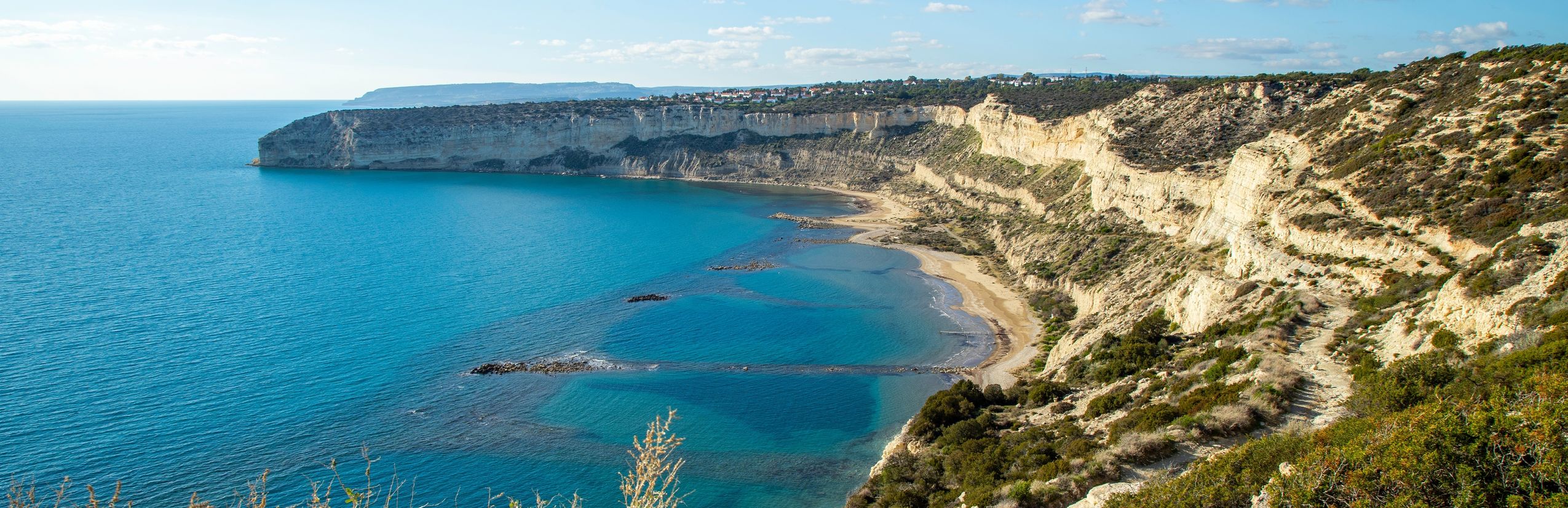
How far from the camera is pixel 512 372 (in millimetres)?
35469

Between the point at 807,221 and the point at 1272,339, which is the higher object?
the point at 1272,339

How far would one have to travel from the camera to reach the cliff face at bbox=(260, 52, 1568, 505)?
19391 mm

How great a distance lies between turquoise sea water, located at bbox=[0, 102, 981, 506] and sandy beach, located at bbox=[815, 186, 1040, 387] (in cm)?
187

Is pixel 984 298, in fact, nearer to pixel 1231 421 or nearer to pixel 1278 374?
pixel 1278 374

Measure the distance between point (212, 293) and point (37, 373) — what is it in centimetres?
1341

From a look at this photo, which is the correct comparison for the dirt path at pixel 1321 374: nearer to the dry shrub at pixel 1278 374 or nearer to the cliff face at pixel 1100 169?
the dry shrub at pixel 1278 374

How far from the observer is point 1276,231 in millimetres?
29594

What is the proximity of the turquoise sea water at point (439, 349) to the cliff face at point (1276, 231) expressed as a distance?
7.41 m

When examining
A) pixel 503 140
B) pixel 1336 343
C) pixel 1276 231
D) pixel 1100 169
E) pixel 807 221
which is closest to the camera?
pixel 1336 343

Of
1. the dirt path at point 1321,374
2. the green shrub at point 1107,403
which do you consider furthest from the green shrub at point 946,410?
the dirt path at point 1321,374

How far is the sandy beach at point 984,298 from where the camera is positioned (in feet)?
120

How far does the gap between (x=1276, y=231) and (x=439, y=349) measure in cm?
3489

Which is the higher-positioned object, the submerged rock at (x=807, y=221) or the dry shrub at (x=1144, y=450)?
the dry shrub at (x=1144, y=450)

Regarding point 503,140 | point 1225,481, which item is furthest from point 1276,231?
point 503,140
